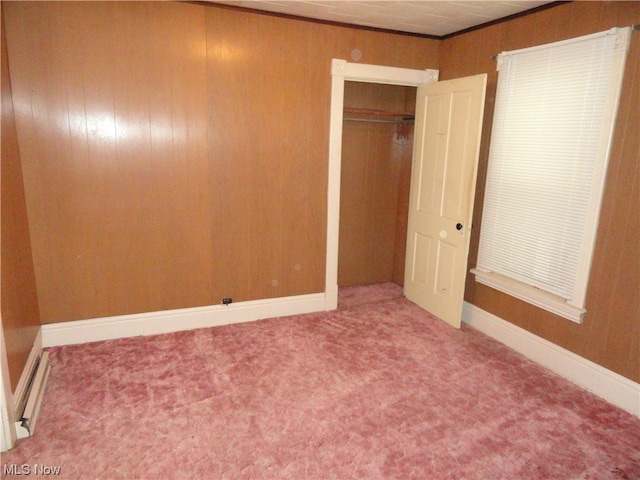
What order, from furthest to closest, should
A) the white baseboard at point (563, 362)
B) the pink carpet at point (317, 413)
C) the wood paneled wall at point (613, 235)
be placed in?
1. the white baseboard at point (563, 362)
2. the wood paneled wall at point (613, 235)
3. the pink carpet at point (317, 413)

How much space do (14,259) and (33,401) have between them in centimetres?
85

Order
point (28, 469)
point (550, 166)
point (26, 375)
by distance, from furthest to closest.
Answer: point (550, 166) → point (26, 375) → point (28, 469)

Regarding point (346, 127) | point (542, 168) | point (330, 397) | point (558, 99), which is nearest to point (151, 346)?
point (330, 397)

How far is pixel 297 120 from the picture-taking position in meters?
3.55

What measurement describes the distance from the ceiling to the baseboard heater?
2868 mm

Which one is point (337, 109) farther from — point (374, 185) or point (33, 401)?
point (33, 401)

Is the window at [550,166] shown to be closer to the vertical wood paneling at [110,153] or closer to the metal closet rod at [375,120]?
the metal closet rod at [375,120]

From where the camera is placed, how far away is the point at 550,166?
289 cm

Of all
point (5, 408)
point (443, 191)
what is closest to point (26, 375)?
point (5, 408)

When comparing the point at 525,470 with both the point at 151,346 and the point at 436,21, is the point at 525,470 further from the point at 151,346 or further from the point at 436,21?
the point at 436,21

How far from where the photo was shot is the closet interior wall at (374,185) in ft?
14.5

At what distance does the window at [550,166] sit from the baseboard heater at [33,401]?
131 inches

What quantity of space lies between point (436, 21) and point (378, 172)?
1.65 m

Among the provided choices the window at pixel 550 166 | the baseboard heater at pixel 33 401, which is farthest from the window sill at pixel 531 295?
the baseboard heater at pixel 33 401
